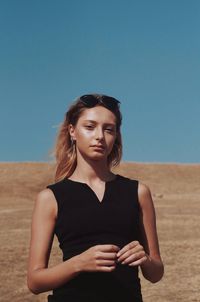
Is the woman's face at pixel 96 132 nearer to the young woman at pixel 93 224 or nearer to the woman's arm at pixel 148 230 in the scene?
the young woman at pixel 93 224

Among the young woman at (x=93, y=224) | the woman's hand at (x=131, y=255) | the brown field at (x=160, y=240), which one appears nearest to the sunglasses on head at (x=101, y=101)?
the young woman at (x=93, y=224)

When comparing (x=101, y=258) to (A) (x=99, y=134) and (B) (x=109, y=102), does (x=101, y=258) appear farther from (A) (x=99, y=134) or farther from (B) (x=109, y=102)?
(B) (x=109, y=102)

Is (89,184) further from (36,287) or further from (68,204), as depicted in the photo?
(36,287)

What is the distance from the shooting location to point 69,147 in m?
3.34

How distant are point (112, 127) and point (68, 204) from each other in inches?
20.6

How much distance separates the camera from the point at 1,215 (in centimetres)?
3166

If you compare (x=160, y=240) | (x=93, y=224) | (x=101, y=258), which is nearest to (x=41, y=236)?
(x=93, y=224)

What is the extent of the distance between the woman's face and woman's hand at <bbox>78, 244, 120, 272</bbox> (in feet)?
2.01

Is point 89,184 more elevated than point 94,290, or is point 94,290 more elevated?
point 89,184

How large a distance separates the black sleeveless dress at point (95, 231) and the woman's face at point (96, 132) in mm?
203

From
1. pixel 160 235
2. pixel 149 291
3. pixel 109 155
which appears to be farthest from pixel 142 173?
pixel 109 155

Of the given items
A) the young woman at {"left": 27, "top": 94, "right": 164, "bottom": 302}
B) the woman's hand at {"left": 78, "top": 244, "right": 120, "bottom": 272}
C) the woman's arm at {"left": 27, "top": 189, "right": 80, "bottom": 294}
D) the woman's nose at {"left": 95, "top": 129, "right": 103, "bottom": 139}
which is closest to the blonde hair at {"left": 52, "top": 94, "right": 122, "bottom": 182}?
the young woman at {"left": 27, "top": 94, "right": 164, "bottom": 302}

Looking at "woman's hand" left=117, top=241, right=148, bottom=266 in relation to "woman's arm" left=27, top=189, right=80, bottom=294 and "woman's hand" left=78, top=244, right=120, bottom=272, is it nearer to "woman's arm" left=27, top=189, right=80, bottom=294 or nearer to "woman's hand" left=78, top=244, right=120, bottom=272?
"woman's hand" left=78, top=244, right=120, bottom=272

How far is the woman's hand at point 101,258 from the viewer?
2.63m
